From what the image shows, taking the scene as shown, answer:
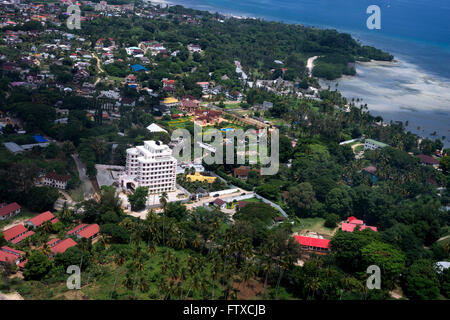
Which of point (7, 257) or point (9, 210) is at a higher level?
point (9, 210)

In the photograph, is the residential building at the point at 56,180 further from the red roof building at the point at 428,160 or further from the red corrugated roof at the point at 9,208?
the red roof building at the point at 428,160

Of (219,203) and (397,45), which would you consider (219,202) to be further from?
(397,45)

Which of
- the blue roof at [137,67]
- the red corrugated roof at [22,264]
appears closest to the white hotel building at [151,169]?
the red corrugated roof at [22,264]

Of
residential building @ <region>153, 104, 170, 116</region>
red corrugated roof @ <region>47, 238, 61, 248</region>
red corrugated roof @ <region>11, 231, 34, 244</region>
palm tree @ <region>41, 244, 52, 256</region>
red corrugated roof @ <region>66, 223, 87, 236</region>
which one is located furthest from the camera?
residential building @ <region>153, 104, 170, 116</region>

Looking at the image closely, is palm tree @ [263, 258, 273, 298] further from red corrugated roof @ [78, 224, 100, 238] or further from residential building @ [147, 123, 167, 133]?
residential building @ [147, 123, 167, 133]

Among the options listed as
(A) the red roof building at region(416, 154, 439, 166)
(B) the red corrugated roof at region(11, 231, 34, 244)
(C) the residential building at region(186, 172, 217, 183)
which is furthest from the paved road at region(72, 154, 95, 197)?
(A) the red roof building at region(416, 154, 439, 166)

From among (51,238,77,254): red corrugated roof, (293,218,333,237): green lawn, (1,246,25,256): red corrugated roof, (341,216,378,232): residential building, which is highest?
(51,238,77,254): red corrugated roof

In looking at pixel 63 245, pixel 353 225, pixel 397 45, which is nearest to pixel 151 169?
pixel 63 245
